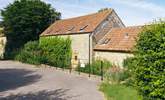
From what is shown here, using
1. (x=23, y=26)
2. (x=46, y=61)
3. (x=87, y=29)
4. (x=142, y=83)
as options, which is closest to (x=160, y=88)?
(x=142, y=83)

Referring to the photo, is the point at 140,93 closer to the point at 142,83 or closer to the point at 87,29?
the point at 142,83

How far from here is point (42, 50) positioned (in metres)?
40.7

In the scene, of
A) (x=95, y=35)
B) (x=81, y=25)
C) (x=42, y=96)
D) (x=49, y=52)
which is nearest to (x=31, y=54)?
(x=49, y=52)

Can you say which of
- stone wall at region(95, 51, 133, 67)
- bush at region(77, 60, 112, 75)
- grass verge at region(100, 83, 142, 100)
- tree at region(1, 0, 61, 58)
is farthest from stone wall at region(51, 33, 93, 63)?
grass verge at region(100, 83, 142, 100)

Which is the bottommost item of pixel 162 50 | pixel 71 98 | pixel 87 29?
pixel 71 98

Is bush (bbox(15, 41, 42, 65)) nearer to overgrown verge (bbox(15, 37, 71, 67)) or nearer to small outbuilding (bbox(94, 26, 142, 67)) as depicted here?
overgrown verge (bbox(15, 37, 71, 67))

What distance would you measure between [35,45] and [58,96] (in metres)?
25.2

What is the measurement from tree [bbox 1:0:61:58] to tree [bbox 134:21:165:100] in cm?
3633

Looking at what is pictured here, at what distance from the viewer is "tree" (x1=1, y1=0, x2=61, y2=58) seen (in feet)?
158

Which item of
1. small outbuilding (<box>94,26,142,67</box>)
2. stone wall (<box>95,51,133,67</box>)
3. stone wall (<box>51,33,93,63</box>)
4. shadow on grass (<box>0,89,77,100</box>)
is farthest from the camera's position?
stone wall (<box>51,33,93,63</box>)

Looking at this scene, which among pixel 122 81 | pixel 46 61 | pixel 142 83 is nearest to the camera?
pixel 142 83

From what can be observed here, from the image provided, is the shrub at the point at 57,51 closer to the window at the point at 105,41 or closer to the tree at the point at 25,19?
the window at the point at 105,41

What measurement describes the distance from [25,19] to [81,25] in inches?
546

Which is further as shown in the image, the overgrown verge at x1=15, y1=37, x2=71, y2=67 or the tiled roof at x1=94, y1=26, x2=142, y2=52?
the overgrown verge at x1=15, y1=37, x2=71, y2=67
